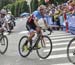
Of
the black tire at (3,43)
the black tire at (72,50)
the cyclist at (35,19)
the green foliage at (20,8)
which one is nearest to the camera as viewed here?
the black tire at (72,50)

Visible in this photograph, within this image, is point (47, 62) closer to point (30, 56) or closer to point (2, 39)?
point (30, 56)

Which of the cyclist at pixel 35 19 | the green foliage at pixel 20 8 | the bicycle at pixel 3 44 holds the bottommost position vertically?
the green foliage at pixel 20 8

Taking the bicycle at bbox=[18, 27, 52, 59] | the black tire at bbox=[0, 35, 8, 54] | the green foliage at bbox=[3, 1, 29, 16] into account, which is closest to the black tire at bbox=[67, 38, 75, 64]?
the bicycle at bbox=[18, 27, 52, 59]

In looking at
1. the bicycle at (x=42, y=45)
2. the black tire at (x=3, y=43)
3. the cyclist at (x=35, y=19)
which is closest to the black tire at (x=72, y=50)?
the bicycle at (x=42, y=45)

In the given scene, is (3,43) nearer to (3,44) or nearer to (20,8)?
(3,44)

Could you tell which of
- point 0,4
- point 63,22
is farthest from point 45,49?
point 0,4

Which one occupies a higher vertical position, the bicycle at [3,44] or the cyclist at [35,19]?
the cyclist at [35,19]

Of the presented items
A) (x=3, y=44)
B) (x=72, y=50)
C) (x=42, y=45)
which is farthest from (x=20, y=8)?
(x=72, y=50)

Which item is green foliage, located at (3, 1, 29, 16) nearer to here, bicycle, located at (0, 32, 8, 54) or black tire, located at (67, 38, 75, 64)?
bicycle, located at (0, 32, 8, 54)

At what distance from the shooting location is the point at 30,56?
1212 cm

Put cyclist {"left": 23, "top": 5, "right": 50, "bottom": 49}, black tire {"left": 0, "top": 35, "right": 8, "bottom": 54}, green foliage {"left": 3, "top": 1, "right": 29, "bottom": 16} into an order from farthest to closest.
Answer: green foliage {"left": 3, "top": 1, "right": 29, "bottom": 16} < black tire {"left": 0, "top": 35, "right": 8, "bottom": 54} < cyclist {"left": 23, "top": 5, "right": 50, "bottom": 49}

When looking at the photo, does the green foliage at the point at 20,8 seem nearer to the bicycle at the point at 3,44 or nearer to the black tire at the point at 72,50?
the bicycle at the point at 3,44

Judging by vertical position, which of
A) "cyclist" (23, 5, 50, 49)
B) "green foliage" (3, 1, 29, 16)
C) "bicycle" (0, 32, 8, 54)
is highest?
"cyclist" (23, 5, 50, 49)

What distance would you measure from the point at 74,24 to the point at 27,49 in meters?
8.79
